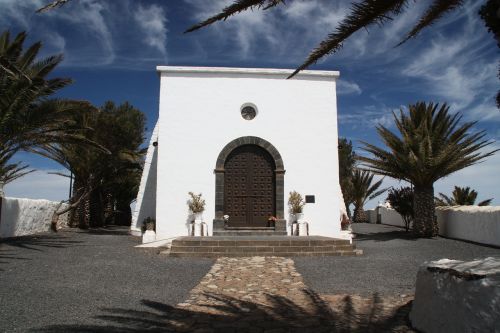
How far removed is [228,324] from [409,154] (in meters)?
10.6

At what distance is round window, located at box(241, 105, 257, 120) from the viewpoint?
45.3 ft

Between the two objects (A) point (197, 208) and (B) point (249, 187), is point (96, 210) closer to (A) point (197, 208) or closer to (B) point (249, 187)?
(A) point (197, 208)

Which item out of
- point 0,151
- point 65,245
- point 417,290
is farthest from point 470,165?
point 0,151

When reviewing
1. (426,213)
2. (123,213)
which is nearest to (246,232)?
(426,213)

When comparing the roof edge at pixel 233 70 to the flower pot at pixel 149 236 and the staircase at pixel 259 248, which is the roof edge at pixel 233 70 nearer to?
the flower pot at pixel 149 236

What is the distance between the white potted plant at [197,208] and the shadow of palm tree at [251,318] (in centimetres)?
757

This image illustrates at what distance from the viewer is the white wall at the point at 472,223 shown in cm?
1122

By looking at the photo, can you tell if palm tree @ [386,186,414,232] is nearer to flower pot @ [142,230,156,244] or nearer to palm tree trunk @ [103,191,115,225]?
flower pot @ [142,230,156,244]

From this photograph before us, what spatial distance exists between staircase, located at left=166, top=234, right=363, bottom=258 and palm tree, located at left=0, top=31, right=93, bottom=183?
4.92m

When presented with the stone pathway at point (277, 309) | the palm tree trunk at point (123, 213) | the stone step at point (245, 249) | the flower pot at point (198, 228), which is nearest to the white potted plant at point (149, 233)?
the flower pot at point (198, 228)

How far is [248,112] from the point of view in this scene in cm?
1388

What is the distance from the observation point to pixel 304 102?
1376cm

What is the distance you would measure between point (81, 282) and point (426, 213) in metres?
11.3

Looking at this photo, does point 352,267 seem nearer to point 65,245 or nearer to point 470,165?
point 470,165
